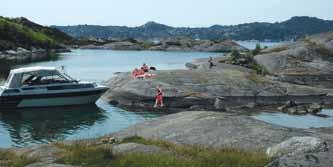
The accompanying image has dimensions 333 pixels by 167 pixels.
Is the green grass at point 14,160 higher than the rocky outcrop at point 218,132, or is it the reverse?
the green grass at point 14,160

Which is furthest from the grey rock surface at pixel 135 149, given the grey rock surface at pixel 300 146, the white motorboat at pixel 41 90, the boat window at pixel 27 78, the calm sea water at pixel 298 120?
the boat window at pixel 27 78

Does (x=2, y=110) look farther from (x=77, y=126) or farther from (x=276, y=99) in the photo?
(x=276, y=99)

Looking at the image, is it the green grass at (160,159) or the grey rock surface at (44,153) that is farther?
the grey rock surface at (44,153)

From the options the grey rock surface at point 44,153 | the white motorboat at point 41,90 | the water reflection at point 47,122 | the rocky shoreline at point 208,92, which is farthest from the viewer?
the rocky shoreline at point 208,92

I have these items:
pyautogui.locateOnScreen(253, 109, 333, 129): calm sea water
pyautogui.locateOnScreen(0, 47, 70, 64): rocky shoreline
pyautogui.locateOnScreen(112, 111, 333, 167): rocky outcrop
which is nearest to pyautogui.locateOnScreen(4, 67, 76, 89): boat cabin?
pyautogui.locateOnScreen(253, 109, 333, 129): calm sea water

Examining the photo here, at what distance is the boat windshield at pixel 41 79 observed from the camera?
2110 inches

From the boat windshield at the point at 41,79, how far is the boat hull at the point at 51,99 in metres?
1.28

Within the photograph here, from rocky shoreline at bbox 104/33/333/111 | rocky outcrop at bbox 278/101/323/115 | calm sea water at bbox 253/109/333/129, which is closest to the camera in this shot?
calm sea water at bbox 253/109/333/129

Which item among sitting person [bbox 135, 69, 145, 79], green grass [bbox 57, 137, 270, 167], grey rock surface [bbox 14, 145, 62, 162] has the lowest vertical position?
sitting person [bbox 135, 69, 145, 79]

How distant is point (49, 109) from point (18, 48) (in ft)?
379

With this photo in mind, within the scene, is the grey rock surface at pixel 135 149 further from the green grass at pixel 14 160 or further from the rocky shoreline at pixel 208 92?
the rocky shoreline at pixel 208 92

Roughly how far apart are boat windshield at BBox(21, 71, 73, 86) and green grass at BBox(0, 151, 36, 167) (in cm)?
3429

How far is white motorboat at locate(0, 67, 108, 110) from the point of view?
172 feet

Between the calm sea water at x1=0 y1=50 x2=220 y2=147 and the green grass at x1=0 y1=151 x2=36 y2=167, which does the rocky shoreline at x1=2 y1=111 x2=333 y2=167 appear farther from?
the calm sea water at x1=0 y1=50 x2=220 y2=147
